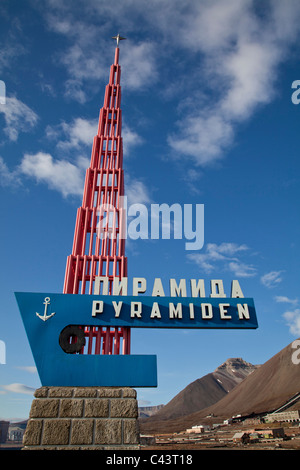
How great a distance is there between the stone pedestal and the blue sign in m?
0.42

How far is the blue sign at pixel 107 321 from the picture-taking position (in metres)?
10.9

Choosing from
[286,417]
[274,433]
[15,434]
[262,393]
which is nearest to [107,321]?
[274,433]

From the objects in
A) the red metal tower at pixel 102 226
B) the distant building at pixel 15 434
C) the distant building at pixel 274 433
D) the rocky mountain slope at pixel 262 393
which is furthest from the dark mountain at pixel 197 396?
the red metal tower at pixel 102 226

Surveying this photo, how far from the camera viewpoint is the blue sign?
431 inches

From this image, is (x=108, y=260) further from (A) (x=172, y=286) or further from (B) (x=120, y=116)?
(B) (x=120, y=116)

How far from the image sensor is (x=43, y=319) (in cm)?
1172

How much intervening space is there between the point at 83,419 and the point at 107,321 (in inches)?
135

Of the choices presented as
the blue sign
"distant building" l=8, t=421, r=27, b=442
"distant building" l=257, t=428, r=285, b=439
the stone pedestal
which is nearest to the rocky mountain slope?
"distant building" l=257, t=428, r=285, b=439

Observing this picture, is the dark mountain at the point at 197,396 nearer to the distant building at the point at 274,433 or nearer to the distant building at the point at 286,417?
the distant building at the point at 286,417

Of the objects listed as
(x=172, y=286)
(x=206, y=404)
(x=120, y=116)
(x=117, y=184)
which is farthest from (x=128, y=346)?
(x=206, y=404)

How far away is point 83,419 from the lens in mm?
9859

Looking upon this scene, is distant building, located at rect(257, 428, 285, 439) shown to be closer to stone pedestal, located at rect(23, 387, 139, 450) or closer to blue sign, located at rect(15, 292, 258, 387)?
blue sign, located at rect(15, 292, 258, 387)

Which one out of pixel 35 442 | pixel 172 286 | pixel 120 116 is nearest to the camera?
pixel 35 442
